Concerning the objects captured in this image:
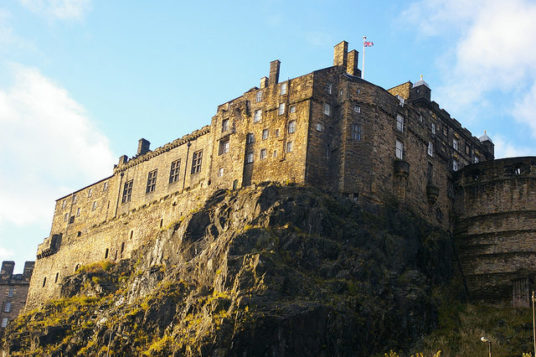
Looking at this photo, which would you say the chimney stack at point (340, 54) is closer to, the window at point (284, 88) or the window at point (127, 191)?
the window at point (284, 88)

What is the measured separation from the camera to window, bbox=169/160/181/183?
70.1m

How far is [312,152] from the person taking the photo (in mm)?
57969

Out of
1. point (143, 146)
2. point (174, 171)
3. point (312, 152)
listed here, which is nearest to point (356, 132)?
point (312, 152)

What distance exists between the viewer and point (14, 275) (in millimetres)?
101125

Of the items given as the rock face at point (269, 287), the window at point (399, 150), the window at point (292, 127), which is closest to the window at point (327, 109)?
the window at point (292, 127)

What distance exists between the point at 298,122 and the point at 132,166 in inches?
1010

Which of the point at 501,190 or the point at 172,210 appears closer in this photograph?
the point at 501,190

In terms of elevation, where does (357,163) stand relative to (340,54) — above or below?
below

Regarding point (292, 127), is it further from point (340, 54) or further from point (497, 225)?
point (497, 225)

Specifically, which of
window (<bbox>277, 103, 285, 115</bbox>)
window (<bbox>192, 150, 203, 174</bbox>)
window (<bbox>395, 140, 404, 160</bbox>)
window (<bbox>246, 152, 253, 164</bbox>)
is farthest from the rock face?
window (<bbox>192, 150, 203, 174</bbox>)

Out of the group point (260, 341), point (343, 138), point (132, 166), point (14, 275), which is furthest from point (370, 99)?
point (14, 275)

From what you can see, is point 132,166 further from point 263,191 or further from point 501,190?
point 501,190

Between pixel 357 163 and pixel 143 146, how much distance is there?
105 feet

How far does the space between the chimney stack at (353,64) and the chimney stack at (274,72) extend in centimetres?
641
